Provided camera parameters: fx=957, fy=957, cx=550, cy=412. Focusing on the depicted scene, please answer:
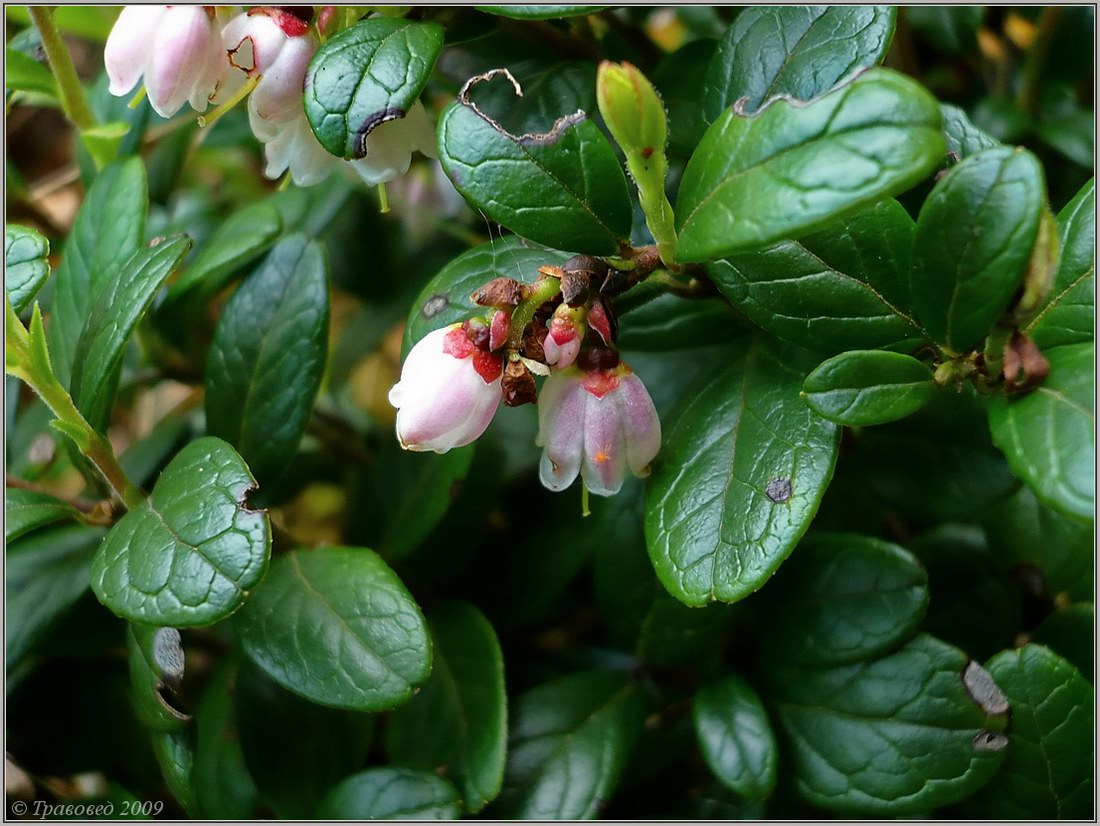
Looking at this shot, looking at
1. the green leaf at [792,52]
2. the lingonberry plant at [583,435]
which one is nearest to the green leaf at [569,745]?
the lingonberry plant at [583,435]

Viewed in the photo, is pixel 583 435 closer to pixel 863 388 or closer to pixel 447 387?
pixel 447 387

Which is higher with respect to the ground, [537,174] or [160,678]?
[537,174]

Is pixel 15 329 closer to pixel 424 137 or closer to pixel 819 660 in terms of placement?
pixel 424 137

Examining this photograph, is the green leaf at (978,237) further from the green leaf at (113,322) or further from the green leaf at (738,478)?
the green leaf at (113,322)

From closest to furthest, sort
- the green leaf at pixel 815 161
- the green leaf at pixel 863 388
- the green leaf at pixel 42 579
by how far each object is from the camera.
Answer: the green leaf at pixel 815 161
the green leaf at pixel 863 388
the green leaf at pixel 42 579

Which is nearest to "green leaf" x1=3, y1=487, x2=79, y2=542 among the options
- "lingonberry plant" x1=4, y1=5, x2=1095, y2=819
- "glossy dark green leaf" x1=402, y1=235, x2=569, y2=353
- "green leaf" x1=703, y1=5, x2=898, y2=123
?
"lingonberry plant" x1=4, y1=5, x2=1095, y2=819

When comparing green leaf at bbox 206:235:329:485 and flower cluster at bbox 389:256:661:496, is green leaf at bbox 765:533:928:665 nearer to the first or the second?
flower cluster at bbox 389:256:661:496

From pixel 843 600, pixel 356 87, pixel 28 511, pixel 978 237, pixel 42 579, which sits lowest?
pixel 843 600

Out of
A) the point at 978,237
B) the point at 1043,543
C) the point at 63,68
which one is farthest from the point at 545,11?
the point at 1043,543
